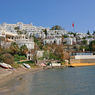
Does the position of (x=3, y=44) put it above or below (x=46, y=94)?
above

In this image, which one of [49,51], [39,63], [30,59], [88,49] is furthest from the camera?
[88,49]

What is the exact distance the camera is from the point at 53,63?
4178cm

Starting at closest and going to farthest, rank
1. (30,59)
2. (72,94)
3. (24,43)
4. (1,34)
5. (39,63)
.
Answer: (72,94)
(39,63)
(30,59)
(24,43)
(1,34)

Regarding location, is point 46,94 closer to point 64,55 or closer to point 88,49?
point 64,55

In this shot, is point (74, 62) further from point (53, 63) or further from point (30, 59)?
point (30, 59)

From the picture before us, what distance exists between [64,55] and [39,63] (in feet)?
24.8

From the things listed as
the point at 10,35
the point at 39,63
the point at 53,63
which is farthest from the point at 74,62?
the point at 10,35

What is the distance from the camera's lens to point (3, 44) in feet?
161

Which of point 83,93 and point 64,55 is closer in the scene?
point 83,93

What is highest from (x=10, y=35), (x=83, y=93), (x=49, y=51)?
(x=10, y=35)

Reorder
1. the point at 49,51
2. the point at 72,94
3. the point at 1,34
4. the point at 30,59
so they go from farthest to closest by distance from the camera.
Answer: the point at 1,34 < the point at 49,51 < the point at 30,59 < the point at 72,94

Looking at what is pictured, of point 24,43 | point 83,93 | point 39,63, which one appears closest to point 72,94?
point 83,93

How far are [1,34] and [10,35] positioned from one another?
425 centimetres

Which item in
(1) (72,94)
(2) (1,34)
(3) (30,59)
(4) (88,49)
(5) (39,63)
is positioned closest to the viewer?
(1) (72,94)
